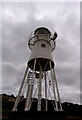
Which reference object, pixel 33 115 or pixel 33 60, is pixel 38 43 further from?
pixel 33 115

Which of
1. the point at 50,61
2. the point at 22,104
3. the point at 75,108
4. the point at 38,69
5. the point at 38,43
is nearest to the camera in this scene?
the point at 50,61

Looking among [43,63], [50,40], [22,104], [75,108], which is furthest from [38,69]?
[75,108]

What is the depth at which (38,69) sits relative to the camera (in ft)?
41.5

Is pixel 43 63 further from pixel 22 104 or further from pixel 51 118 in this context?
pixel 22 104

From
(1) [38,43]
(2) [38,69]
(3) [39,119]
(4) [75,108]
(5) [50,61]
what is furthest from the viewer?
(4) [75,108]

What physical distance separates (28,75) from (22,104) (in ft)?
37.1

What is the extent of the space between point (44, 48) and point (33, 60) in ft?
5.03

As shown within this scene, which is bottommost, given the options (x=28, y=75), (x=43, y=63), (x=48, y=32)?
(x=28, y=75)

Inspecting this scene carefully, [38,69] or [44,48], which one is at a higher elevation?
[44,48]

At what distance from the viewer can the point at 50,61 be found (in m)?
11.1

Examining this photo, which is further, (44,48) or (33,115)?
(44,48)

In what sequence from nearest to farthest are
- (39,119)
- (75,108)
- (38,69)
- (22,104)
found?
(39,119) < (38,69) < (22,104) < (75,108)

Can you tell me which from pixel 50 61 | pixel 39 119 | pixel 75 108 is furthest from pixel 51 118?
pixel 75 108

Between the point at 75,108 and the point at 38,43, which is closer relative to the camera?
the point at 38,43
